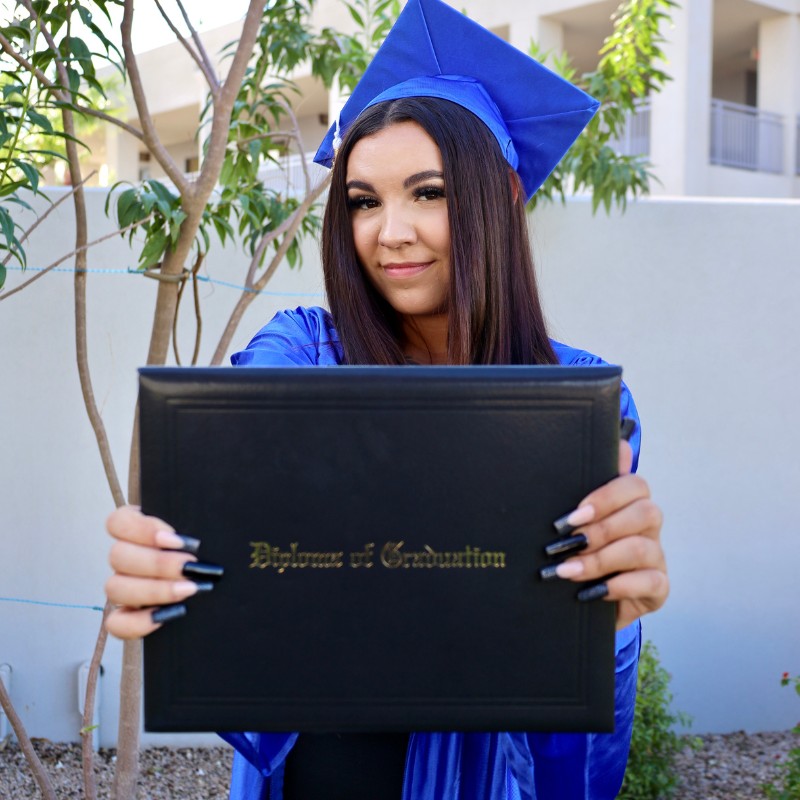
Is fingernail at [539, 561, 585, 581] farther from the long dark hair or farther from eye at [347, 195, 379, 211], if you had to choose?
eye at [347, 195, 379, 211]

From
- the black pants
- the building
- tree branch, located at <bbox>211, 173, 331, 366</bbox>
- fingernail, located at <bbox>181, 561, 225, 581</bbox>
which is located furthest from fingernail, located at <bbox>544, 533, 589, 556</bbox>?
the building

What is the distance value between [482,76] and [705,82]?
10.4m

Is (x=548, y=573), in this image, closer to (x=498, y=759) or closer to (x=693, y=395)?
(x=498, y=759)

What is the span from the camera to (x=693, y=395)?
4488mm

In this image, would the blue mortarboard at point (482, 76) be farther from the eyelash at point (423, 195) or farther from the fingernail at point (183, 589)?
the fingernail at point (183, 589)

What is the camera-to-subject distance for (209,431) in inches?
38.5

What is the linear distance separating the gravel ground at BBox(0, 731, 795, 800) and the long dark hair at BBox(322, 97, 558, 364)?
2.82 metres

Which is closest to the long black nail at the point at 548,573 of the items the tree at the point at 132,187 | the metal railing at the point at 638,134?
the tree at the point at 132,187

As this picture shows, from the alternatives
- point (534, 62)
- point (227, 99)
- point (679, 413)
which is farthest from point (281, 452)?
point (679, 413)

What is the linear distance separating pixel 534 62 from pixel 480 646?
36.5 inches

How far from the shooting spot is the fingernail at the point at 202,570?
38.5 inches

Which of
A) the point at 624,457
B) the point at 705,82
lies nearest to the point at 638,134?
the point at 705,82

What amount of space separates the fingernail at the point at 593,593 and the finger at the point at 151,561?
1.19 feet

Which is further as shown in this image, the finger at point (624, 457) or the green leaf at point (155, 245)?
the green leaf at point (155, 245)
